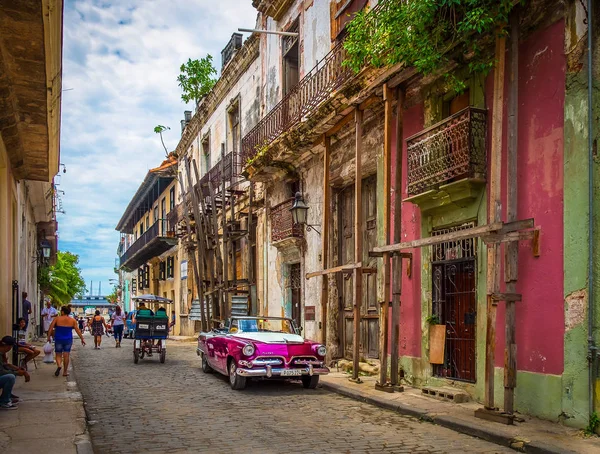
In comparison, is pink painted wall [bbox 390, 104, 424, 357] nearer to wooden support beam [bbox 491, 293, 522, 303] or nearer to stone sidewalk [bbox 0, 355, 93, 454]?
wooden support beam [bbox 491, 293, 522, 303]

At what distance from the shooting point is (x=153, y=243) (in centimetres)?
3206

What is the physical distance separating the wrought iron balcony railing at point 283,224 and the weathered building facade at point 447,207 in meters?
0.07

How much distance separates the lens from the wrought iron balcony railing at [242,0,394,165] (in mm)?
13114

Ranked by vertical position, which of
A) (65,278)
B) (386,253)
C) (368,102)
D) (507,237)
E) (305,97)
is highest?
(305,97)

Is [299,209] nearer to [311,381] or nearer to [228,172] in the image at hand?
[311,381]

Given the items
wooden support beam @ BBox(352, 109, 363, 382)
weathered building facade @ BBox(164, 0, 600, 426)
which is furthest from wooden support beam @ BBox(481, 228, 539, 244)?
wooden support beam @ BBox(352, 109, 363, 382)

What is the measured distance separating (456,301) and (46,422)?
603 centimetres

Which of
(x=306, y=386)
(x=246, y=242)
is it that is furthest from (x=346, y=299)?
(x=246, y=242)

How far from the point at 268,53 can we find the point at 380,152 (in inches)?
302

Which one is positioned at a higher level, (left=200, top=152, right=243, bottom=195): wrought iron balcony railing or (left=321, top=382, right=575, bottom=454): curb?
(left=200, top=152, right=243, bottom=195): wrought iron balcony railing

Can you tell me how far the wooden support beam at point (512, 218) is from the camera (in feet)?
24.6

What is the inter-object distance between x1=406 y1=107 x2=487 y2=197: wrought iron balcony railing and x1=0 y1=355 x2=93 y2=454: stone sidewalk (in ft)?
19.1

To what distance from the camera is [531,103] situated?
823 centimetres

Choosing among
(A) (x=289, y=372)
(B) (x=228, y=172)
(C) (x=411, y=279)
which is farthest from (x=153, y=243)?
(C) (x=411, y=279)
